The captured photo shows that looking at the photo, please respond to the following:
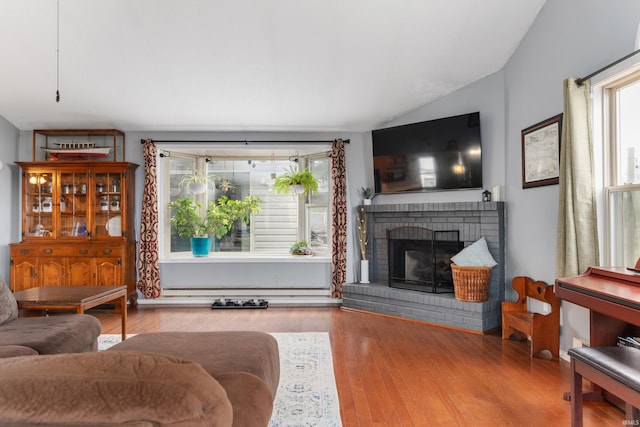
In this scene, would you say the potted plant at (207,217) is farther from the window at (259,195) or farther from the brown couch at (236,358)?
the brown couch at (236,358)

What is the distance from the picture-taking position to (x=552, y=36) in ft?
11.1

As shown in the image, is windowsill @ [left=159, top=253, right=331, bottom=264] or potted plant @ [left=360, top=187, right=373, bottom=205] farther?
windowsill @ [left=159, top=253, right=331, bottom=264]

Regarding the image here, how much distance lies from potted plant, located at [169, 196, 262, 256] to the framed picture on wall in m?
3.65

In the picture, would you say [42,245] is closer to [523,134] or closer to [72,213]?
[72,213]

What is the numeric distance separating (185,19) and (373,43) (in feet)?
5.46

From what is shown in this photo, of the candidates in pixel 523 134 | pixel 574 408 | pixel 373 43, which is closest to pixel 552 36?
pixel 523 134

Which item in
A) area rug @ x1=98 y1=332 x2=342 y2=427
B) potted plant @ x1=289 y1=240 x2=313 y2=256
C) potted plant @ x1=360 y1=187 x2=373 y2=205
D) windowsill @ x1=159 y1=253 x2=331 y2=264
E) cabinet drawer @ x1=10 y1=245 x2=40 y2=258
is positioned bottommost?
area rug @ x1=98 y1=332 x2=342 y2=427

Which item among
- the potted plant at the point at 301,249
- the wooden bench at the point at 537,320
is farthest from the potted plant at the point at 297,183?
the wooden bench at the point at 537,320

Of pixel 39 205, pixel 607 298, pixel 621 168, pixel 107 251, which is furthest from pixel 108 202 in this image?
pixel 621 168

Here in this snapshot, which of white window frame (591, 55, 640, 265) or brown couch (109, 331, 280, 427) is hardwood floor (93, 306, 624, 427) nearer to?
brown couch (109, 331, 280, 427)

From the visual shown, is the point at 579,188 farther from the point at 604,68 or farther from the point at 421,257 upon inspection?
the point at 421,257

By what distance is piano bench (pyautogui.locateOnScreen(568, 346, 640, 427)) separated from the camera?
167 cm

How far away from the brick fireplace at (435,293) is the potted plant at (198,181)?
240cm

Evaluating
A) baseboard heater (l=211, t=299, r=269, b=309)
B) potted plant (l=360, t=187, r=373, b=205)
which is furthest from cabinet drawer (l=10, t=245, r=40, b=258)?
potted plant (l=360, t=187, r=373, b=205)
